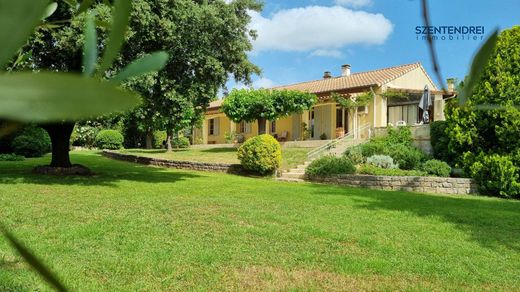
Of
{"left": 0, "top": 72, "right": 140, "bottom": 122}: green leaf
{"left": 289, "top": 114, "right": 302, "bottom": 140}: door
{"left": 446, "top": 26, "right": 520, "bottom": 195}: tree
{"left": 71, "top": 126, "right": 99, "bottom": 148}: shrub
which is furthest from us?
{"left": 71, "top": 126, "right": 99, "bottom": 148}: shrub

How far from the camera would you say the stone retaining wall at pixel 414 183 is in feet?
42.8

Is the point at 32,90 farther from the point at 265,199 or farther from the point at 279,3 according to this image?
the point at 265,199

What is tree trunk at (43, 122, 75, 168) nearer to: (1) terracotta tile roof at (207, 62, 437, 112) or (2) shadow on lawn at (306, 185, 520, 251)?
(2) shadow on lawn at (306, 185, 520, 251)

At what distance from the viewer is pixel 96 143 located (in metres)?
33.7

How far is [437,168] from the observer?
46.3ft

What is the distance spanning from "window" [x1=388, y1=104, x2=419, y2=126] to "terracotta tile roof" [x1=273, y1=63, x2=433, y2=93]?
1681 mm

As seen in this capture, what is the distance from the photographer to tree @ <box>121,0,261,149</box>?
10.8 m

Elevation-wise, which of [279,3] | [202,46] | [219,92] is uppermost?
[202,46]

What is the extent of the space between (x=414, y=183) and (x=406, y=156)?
2387mm

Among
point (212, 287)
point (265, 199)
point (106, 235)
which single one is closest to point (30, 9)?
point (212, 287)

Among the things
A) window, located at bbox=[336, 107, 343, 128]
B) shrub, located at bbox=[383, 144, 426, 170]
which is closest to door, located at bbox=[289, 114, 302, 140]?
window, located at bbox=[336, 107, 343, 128]

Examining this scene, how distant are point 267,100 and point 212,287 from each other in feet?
61.2

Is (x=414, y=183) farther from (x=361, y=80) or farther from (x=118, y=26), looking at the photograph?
(x=118, y=26)

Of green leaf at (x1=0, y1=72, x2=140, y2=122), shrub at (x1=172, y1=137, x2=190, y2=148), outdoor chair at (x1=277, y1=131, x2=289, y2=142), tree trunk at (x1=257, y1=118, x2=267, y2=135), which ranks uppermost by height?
tree trunk at (x1=257, y1=118, x2=267, y2=135)
